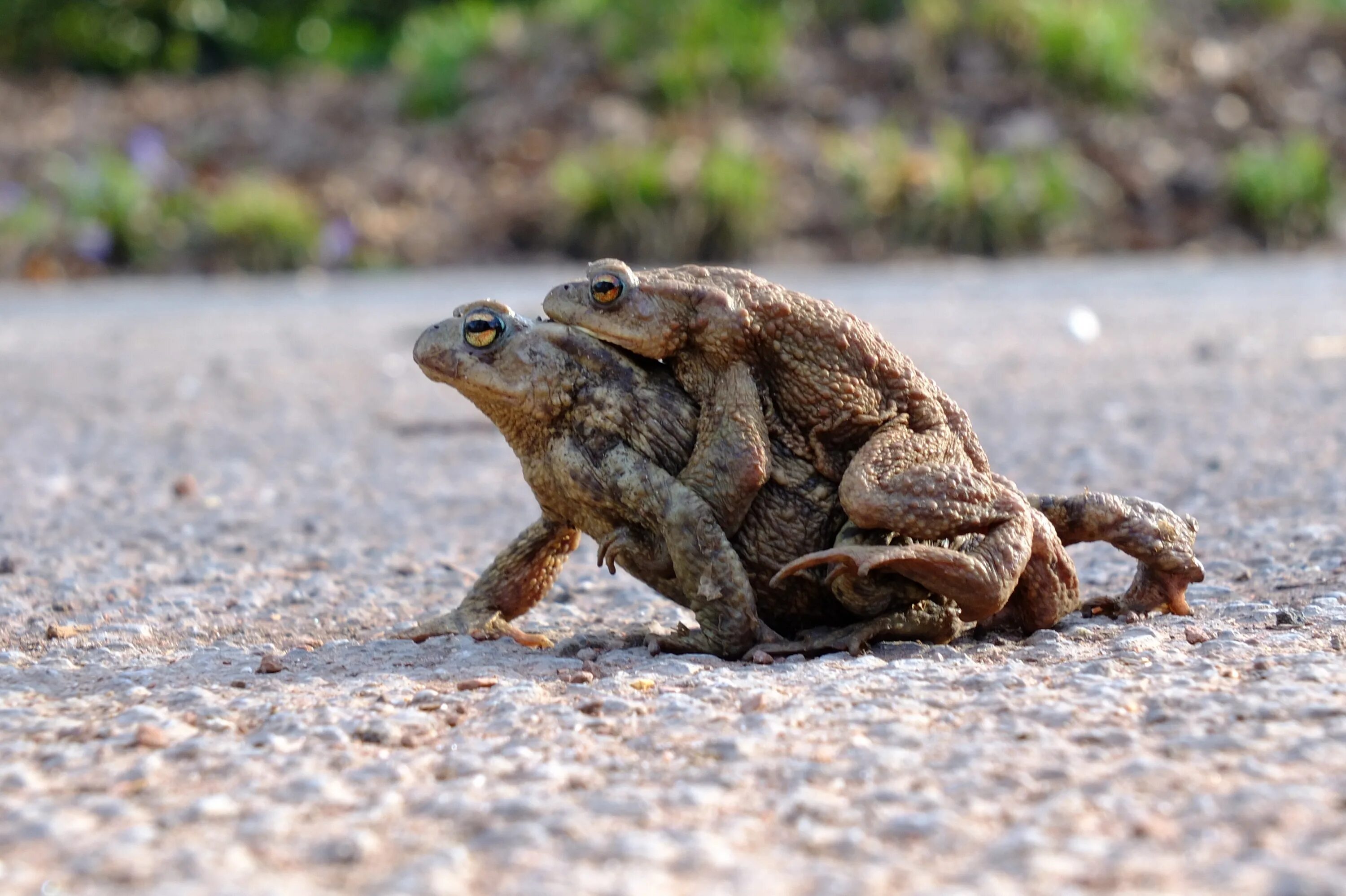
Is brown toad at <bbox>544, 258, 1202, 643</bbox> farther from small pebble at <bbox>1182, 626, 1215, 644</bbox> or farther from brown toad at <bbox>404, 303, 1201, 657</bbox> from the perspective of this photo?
small pebble at <bbox>1182, 626, 1215, 644</bbox>

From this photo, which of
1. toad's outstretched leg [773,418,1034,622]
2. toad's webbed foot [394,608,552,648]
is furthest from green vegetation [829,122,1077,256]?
toad's outstretched leg [773,418,1034,622]

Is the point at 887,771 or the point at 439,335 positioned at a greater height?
the point at 439,335

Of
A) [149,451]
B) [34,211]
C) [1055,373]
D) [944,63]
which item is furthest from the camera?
[944,63]

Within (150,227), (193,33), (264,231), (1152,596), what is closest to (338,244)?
(264,231)

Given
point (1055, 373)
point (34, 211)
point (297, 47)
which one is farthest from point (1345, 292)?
point (297, 47)

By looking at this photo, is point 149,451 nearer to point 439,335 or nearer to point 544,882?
point 439,335

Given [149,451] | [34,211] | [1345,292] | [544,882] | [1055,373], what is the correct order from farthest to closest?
[34,211]
[1345,292]
[1055,373]
[149,451]
[544,882]
